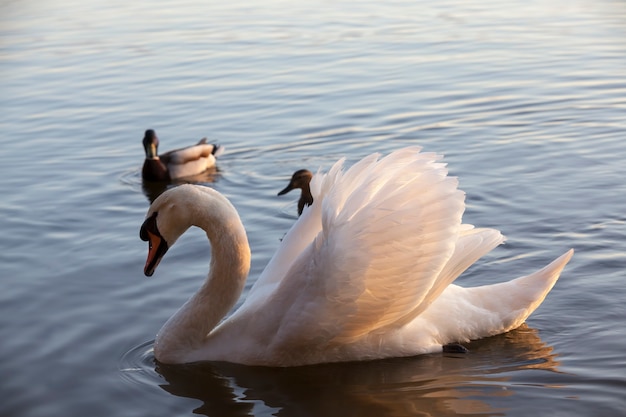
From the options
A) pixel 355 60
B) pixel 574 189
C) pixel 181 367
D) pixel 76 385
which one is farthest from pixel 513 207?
pixel 355 60

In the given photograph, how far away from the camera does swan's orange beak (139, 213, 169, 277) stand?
7.04m

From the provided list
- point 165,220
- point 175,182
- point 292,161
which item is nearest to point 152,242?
point 165,220

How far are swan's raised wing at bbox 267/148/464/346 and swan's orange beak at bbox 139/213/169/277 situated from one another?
2.83 ft

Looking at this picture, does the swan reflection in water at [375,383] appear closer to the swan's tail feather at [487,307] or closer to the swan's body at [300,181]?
the swan's tail feather at [487,307]

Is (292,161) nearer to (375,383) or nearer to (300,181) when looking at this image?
(300,181)

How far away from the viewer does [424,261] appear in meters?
6.51

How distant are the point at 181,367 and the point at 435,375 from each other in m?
1.56

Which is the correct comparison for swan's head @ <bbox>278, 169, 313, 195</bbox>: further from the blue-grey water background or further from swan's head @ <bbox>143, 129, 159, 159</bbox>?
swan's head @ <bbox>143, 129, 159, 159</bbox>

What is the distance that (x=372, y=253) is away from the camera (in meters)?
6.39

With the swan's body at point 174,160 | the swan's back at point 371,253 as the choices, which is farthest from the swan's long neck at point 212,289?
the swan's body at point 174,160

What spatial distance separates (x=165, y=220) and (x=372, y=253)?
1.39 m

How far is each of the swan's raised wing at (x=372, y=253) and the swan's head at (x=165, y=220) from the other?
802 millimetres

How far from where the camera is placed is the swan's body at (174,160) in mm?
12336

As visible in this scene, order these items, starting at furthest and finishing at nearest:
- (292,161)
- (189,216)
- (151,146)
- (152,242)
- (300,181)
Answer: (151,146) → (292,161) → (300,181) → (152,242) → (189,216)
